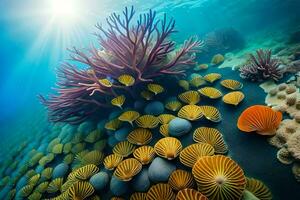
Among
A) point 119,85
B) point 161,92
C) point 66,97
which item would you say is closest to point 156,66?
point 161,92

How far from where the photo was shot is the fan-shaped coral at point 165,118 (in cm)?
302

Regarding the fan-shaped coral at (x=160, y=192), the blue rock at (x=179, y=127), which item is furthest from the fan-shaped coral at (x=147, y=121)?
the fan-shaped coral at (x=160, y=192)

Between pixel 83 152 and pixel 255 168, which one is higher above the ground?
pixel 83 152

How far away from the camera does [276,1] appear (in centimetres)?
1350

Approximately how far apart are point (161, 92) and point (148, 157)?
1.42 m

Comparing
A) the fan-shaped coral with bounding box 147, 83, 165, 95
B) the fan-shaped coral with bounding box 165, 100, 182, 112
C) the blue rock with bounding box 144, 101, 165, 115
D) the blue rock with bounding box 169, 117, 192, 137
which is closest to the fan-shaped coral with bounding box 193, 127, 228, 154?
the blue rock with bounding box 169, 117, 192, 137

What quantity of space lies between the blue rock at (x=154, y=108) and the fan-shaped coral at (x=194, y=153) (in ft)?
3.32

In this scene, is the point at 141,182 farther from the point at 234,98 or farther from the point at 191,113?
the point at 234,98

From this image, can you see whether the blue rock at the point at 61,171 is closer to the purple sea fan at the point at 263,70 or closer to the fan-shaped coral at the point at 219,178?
the fan-shaped coral at the point at 219,178

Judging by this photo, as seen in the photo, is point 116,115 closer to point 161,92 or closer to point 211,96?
point 161,92

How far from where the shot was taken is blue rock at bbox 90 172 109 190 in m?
2.54

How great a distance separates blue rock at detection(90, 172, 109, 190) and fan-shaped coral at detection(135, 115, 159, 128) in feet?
2.88

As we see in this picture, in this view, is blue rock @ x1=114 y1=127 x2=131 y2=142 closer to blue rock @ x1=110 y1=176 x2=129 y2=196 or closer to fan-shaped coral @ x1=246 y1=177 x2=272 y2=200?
blue rock @ x1=110 y1=176 x2=129 y2=196

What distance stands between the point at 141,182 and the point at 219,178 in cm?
94
